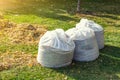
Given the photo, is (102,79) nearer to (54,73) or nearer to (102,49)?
(54,73)

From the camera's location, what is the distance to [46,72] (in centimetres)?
762

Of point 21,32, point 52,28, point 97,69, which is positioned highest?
point 21,32

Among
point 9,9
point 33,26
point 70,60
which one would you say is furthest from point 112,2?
point 70,60

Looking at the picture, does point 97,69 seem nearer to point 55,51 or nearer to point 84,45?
point 84,45

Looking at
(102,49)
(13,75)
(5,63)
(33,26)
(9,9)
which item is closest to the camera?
(13,75)

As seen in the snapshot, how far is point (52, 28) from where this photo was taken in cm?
1133

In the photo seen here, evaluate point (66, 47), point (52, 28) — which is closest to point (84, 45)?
point (66, 47)

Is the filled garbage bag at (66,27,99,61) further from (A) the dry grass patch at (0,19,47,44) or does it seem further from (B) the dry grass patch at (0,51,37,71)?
(A) the dry grass patch at (0,19,47,44)

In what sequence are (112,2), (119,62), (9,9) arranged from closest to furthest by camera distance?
(119,62) < (9,9) < (112,2)

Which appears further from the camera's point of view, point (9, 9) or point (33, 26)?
point (9, 9)

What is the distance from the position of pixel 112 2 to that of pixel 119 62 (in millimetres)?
9862

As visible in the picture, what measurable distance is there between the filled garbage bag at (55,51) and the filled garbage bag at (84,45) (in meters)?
0.39

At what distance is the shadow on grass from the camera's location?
753 centimetres

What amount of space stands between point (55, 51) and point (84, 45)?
40.0 inches
